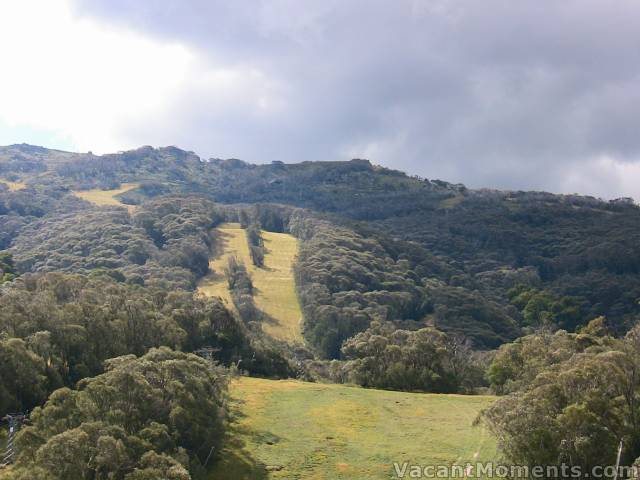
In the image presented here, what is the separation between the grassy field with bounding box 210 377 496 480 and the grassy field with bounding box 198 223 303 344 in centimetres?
5679

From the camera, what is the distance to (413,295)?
139m

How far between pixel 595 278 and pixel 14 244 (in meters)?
158

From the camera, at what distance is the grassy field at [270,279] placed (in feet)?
403

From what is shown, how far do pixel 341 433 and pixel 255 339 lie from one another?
123 ft

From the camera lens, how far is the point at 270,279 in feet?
483

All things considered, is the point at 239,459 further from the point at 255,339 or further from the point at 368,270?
the point at 368,270

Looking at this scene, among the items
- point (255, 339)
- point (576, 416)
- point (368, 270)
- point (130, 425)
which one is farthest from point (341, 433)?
point (368, 270)

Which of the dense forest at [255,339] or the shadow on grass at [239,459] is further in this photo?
the shadow on grass at [239,459]

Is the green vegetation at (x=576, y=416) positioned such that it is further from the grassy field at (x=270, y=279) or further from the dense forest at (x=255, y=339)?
the grassy field at (x=270, y=279)

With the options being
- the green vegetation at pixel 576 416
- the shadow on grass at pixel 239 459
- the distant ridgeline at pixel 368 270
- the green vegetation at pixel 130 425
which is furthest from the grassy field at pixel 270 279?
the green vegetation at pixel 576 416

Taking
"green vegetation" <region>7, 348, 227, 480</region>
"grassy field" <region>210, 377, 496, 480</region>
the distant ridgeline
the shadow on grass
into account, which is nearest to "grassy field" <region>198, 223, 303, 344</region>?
the distant ridgeline

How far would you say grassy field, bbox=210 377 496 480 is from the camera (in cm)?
4041

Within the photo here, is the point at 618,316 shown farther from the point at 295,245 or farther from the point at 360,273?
the point at 295,245

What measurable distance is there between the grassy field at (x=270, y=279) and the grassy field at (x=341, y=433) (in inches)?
2236
